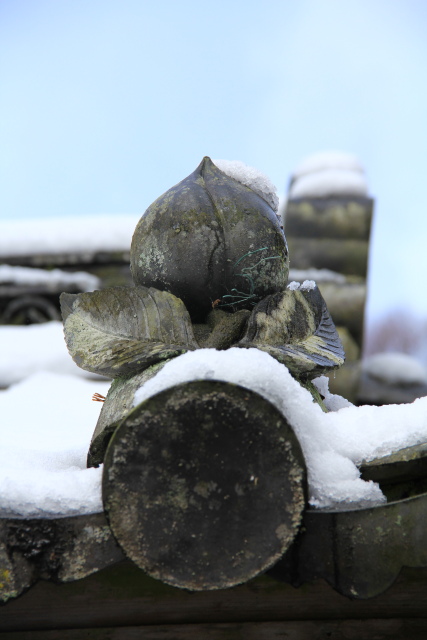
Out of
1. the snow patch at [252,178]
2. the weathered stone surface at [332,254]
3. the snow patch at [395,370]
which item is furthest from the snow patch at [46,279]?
the snow patch at [252,178]

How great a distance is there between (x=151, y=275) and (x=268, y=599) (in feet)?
1.98

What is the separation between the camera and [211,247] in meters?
1.02

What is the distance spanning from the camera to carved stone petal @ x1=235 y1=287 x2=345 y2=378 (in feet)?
2.96

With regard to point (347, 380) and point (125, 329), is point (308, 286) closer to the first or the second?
point (125, 329)

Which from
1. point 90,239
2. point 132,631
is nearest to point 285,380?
point 132,631

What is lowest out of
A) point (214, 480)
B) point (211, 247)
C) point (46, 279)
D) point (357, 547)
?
point (46, 279)

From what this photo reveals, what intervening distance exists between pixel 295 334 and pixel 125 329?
0.31 meters

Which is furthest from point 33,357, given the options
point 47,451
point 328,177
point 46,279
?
→ point 328,177

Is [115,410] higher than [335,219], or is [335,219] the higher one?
[115,410]

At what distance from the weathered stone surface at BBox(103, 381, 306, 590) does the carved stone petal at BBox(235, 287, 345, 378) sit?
243 mm

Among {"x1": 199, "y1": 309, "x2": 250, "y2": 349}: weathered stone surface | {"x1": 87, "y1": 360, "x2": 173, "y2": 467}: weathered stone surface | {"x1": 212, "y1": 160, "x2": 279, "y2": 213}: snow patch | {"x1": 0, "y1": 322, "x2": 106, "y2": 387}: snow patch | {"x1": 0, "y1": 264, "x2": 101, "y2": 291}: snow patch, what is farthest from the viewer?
{"x1": 0, "y1": 264, "x2": 101, "y2": 291}: snow patch

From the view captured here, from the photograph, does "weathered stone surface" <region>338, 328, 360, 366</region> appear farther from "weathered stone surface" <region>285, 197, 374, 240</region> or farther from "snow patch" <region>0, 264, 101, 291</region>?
"snow patch" <region>0, 264, 101, 291</region>

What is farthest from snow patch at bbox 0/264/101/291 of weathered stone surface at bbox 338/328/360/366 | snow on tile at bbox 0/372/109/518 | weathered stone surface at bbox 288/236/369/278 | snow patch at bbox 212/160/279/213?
snow patch at bbox 212/160/279/213

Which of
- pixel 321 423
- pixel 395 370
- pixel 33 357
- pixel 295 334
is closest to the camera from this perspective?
pixel 321 423
